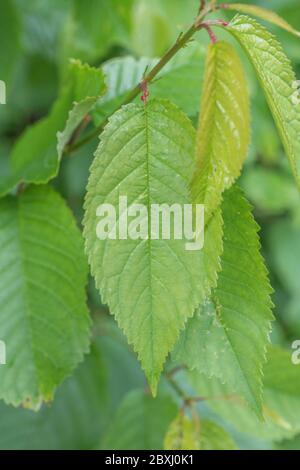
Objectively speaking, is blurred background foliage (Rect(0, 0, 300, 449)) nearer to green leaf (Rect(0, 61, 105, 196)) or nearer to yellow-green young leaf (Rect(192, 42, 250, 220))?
green leaf (Rect(0, 61, 105, 196))

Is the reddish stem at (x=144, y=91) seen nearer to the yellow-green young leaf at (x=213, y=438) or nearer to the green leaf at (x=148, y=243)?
the green leaf at (x=148, y=243)

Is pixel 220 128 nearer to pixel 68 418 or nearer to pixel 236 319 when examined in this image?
pixel 236 319

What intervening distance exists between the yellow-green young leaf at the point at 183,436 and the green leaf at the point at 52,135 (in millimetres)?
373

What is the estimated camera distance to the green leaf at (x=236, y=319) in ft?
2.28

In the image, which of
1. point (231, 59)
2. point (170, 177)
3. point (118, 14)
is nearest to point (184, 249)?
point (170, 177)

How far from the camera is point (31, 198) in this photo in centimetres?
88

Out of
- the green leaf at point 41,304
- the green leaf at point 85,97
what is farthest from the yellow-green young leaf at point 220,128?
the green leaf at point 41,304

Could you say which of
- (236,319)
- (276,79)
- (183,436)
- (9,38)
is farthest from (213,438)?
(9,38)

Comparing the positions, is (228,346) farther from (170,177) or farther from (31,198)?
(31,198)

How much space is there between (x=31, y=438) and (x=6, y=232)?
0.44 metres

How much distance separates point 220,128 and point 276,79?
6cm

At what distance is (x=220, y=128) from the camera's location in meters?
0.61

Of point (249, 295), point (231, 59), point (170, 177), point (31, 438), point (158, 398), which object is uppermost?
point (231, 59)

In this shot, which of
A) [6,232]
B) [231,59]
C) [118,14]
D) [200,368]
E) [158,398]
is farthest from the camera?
[118,14]
